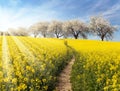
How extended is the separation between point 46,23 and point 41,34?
5.63 meters

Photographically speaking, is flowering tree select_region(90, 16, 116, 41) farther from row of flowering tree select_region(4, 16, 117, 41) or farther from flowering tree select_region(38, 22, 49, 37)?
flowering tree select_region(38, 22, 49, 37)

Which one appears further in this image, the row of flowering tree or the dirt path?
the row of flowering tree

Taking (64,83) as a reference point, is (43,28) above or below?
above

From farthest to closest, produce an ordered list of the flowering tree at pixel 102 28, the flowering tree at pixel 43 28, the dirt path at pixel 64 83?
the flowering tree at pixel 43 28 → the flowering tree at pixel 102 28 → the dirt path at pixel 64 83

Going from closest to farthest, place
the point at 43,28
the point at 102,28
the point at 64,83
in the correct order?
1. the point at 64,83
2. the point at 102,28
3. the point at 43,28

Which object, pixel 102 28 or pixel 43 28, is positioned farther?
pixel 43 28

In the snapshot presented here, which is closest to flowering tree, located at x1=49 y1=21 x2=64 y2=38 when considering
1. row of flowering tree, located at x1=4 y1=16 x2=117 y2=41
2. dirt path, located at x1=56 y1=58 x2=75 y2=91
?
row of flowering tree, located at x1=4 y1=16 x2=117 y2=41

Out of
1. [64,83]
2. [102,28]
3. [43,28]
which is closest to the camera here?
[64,83]

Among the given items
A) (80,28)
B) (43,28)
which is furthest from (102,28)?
(43,28)

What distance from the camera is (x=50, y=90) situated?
13.2 meters

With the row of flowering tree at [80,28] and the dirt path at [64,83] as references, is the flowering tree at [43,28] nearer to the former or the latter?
the row of flowering tree at [80,28]

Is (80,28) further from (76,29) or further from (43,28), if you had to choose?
(43,28)

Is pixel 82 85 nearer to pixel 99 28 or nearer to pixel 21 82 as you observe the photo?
pixel 21 82

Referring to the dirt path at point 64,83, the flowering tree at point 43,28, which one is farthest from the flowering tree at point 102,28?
the dirt path at point 64,83
